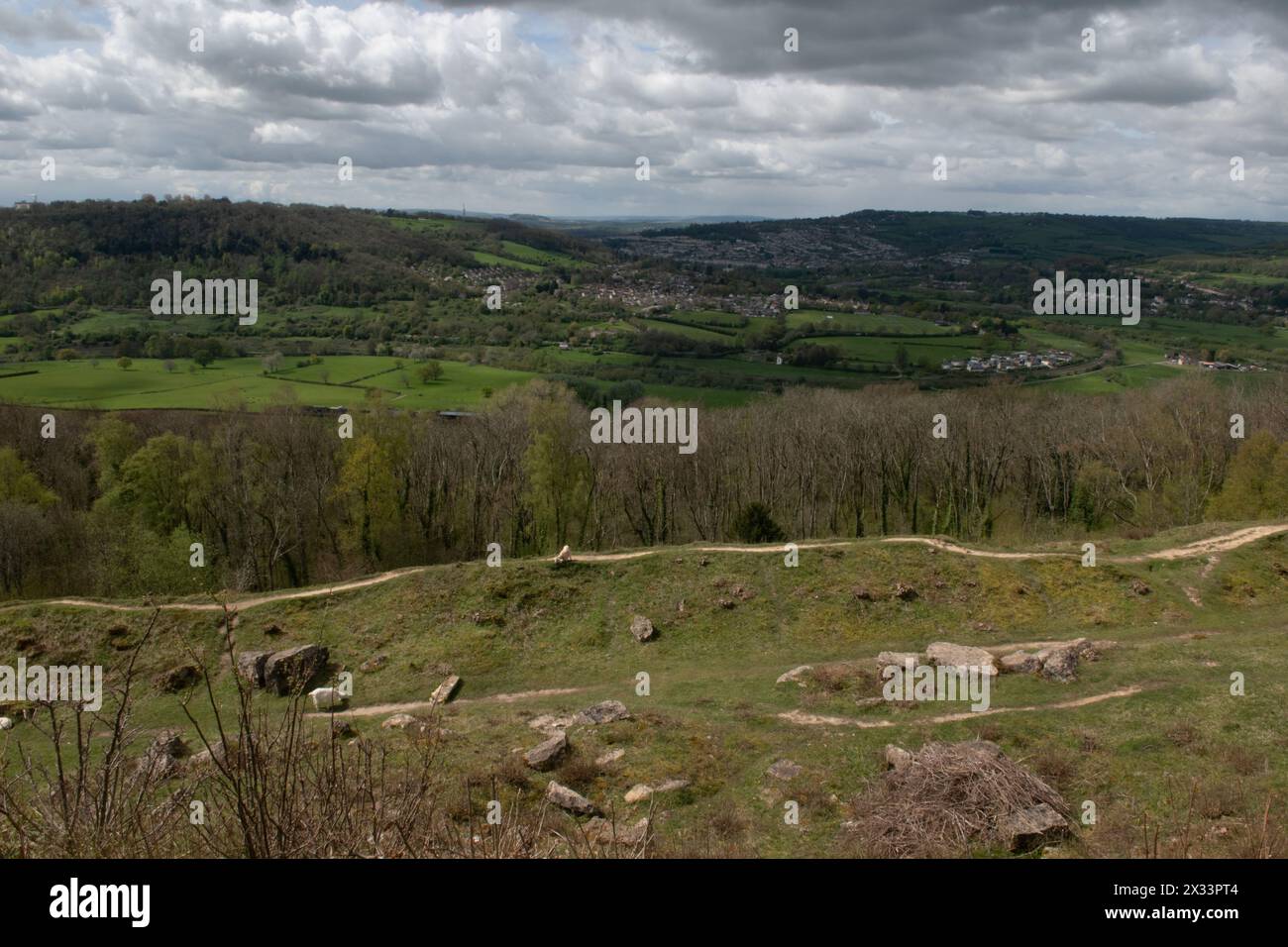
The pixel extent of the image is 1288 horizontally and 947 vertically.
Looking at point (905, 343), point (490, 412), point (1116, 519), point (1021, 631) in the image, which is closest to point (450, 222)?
point (905, 343)

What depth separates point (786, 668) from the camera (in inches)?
1014

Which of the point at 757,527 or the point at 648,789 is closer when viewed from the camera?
the point at 648,789

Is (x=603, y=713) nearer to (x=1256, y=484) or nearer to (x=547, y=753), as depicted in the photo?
(x=547, y=753)

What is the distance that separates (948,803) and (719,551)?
20.5 m

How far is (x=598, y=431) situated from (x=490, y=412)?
30.1 feet

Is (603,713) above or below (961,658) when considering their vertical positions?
below

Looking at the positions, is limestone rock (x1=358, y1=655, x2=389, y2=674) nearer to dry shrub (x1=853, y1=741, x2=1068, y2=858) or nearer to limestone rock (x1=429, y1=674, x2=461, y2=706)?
limestone rock (x1=429, y1=674, x2=461, y2=706)

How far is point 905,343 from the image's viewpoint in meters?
99.4

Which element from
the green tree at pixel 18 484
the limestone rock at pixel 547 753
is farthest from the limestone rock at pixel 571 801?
the green tree at pixel 18 484

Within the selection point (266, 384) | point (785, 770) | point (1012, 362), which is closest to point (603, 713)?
point (785, 770)

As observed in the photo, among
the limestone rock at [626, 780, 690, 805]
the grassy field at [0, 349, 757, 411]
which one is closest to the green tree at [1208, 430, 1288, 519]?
the grassy field at [0, 349, 757, 411]

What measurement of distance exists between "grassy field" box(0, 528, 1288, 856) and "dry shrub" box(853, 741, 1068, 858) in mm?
762

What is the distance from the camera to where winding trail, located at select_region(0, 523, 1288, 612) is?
31.3 m
